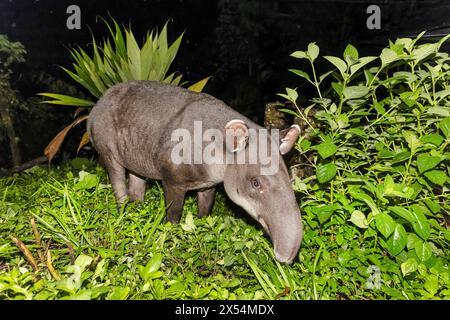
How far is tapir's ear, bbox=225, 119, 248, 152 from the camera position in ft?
9.03

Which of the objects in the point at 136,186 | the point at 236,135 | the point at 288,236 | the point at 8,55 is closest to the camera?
the point at 288,236

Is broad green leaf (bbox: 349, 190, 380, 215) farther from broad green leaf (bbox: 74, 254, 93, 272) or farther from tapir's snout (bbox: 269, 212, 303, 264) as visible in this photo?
broad green leaf (bbox: 74, 254, 93, 272)

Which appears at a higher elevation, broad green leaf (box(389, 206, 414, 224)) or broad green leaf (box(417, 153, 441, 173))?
broad green leaf (box(417, 153, 441, 173))

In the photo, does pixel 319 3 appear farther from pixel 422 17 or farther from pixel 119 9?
pixel 119 9

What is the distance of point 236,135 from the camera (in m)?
2.83

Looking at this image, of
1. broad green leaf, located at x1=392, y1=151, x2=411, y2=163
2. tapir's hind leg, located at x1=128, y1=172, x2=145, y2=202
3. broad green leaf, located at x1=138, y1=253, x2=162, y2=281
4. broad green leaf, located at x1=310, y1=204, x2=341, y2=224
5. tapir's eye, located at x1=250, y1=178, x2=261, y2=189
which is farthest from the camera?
tapir's hind leg, located at x1=128, y1=172, x2=145, y2=202

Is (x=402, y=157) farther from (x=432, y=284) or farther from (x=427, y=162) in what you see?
(x=432, y=284)

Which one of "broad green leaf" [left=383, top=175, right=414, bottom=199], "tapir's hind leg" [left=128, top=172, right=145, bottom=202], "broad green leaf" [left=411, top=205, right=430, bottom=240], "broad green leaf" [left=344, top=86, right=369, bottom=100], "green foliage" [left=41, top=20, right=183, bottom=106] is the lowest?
"tapir's hind leg" [left=128, top=172, right=145, bottom=202]

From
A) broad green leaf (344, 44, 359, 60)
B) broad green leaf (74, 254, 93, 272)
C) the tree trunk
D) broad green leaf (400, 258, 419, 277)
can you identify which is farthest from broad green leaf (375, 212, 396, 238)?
the tree trunk

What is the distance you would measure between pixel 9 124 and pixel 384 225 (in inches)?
269

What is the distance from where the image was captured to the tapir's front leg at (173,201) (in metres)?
3.35

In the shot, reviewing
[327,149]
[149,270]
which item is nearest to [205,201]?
[327,149]

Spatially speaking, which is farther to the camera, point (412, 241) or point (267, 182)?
point (267, 182)

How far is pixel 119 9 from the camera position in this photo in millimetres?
7082
